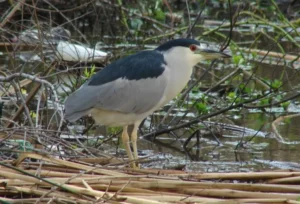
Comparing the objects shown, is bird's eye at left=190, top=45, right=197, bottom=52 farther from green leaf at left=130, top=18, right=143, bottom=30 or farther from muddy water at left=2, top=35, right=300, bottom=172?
green leaf at left=130, top=18, right=143, bottom=30

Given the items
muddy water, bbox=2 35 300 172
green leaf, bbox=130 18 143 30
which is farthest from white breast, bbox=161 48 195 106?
green leaf, bbox=130 18 143 30

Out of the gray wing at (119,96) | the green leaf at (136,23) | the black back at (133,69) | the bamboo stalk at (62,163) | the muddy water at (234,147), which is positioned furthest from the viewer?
the green leaf at (136,23)

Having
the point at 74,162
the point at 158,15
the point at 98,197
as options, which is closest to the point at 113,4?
the point at 158,15

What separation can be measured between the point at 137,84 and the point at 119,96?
0.55 feet

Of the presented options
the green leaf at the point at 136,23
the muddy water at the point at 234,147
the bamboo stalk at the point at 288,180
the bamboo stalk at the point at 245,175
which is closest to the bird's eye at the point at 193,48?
the muddy water at the point at 234,147

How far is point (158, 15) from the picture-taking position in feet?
32.9

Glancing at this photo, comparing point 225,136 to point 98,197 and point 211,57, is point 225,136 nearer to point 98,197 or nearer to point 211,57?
point 211,57

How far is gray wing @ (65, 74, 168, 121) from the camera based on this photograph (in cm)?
566

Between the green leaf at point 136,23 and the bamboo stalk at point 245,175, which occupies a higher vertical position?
the green leaf at point 136,23

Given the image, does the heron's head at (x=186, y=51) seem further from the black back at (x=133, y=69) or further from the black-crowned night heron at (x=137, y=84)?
the black back at (x=133, y=69)

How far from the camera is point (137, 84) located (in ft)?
19.2

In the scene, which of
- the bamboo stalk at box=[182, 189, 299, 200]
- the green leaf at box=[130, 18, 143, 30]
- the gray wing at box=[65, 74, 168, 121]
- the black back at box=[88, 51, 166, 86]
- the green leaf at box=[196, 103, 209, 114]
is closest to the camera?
A: the bamboo stalk at box=[182, 189, 299, 200]

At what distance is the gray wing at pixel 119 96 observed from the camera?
18.6 ft

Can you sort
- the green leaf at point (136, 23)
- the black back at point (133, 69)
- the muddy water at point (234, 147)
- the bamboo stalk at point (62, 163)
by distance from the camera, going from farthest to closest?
the green leaf at point (136, 23)
the muddy water at point (234, 147)
the black back at point (133, 69)
the bamboo stalk at point (62, 163)
